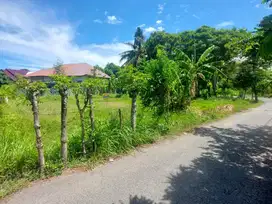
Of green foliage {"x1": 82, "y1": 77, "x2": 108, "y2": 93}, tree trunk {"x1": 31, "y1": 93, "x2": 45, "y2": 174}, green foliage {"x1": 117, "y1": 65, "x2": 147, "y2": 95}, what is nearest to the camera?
tree trunk {"x1": 31, "y1": 93, "x2": 45, "y2": 174}

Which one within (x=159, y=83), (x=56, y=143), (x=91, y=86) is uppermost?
(x=159, y=83)

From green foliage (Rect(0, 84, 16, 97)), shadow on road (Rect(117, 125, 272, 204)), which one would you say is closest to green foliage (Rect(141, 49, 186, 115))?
shadow on road (Rect(117, 125, 272, 204))

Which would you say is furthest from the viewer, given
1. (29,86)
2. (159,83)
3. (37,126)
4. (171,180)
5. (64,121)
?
(159,83)

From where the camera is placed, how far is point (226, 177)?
3.53 metres

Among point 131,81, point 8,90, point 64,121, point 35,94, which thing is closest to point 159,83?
point 131,81

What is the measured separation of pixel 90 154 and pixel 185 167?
2.26 metres

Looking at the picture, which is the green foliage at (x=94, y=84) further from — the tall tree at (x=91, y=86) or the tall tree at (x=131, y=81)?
the tall tree at (x=131, y=81)

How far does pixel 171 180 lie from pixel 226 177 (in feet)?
3.89

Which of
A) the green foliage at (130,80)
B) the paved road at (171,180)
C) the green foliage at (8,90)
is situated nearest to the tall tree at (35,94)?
the green foliage at (8,90)

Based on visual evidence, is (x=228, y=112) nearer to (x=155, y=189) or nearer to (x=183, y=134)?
(x=183, y=134)

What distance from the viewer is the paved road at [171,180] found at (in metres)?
2.84

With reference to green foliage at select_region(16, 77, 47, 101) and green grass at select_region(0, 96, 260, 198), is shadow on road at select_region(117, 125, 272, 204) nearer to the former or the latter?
green grass at select_region(0, 96, 260, 198)

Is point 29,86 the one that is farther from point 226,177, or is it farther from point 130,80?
point 226,177

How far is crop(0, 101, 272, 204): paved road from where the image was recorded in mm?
2844
